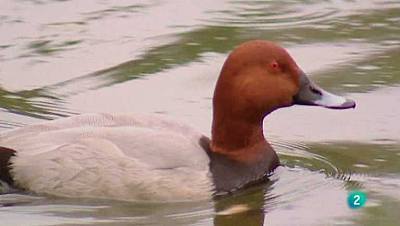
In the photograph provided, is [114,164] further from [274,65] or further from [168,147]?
[274,65]

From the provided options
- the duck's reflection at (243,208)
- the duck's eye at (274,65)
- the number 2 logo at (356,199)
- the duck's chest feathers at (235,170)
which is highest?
the duck's eye at (274,65)

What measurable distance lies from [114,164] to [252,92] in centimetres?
78

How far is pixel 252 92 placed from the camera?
661cm

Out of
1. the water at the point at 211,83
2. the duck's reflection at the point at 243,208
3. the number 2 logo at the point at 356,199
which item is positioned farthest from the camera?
the number 2 logo at the point at 356,199

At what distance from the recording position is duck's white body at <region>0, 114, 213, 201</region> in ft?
20.7

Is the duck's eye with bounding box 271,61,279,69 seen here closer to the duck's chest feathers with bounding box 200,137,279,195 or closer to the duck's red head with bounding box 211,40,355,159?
the duck's red head with bounding box 211,40,355,159

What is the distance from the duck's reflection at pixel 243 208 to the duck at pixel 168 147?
0.05 m

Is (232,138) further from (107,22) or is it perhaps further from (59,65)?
(107,22)

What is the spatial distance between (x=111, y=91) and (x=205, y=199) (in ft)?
6.84

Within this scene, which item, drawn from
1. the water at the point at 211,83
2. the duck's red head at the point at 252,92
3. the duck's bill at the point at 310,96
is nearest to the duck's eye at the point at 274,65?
the duck's red head at the point at 252,92

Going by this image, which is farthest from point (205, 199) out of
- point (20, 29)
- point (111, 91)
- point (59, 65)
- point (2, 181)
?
point (20, 29)

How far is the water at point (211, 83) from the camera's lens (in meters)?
6.29

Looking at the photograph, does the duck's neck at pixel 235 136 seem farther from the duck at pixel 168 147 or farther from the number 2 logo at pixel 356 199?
the number 2 logo at pixel 356 199

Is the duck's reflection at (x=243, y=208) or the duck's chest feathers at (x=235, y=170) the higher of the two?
the duck's chest feathers at (x=235, y=170)
